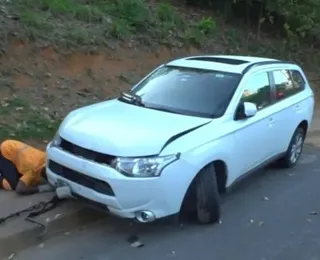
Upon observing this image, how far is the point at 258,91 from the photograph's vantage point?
289 inches

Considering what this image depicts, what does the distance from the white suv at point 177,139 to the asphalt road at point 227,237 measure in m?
0.29

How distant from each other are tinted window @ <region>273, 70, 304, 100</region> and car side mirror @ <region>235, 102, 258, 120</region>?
1197 mm

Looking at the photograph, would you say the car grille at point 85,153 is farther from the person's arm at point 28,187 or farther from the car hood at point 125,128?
the person's arm at point 28,187

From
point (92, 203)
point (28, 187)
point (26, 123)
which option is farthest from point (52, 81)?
point (92, 203)

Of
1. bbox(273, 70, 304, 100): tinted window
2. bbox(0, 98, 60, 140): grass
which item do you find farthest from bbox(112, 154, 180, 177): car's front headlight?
bbox(0, 98, 60, 140): grass

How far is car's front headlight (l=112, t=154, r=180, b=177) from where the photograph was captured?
5574mm

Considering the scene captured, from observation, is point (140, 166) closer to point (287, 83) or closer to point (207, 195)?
point (207, 195)

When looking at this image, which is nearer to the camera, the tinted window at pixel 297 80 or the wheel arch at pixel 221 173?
the wheel arch at pixel 221 173

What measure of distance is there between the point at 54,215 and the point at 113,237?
2.10ft

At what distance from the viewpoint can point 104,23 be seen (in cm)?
1215

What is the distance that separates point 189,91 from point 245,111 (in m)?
0.67

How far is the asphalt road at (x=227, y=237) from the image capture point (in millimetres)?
5602

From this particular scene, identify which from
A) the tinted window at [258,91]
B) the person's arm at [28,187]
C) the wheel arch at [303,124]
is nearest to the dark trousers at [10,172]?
the person's arm at [28,187]

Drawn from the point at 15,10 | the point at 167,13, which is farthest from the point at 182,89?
the point at 167,13
